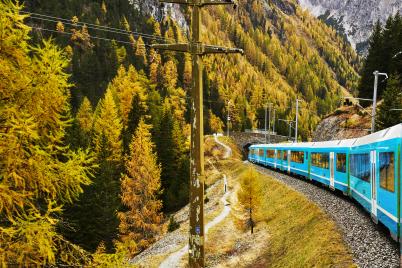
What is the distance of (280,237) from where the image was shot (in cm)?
2350

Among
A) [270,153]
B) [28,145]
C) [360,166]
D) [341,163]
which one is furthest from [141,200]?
[28,145]

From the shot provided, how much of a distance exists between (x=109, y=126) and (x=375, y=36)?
51.6 m

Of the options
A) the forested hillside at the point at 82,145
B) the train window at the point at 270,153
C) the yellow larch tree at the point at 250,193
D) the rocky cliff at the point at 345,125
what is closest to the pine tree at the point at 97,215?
the forested hillside at the point at 82,145

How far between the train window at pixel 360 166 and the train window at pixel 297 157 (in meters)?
14.2

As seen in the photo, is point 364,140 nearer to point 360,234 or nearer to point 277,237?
point 360,234

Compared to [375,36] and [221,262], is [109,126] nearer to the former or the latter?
[221,262]

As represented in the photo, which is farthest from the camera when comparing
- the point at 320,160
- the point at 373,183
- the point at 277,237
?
the point at 320,160

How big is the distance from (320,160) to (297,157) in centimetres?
820

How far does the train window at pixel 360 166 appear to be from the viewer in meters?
15.9

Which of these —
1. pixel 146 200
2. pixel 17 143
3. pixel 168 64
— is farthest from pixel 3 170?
pixel 168 64

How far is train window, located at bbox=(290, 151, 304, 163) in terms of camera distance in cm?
3517

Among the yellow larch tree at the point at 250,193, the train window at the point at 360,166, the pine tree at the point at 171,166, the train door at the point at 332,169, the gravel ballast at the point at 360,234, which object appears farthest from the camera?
the pine tree at the point at 171,166

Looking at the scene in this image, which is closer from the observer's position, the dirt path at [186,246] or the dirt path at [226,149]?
the dirt path at [186,246]

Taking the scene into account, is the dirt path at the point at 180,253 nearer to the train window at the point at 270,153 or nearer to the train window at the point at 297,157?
the train window at the point at 297,157
